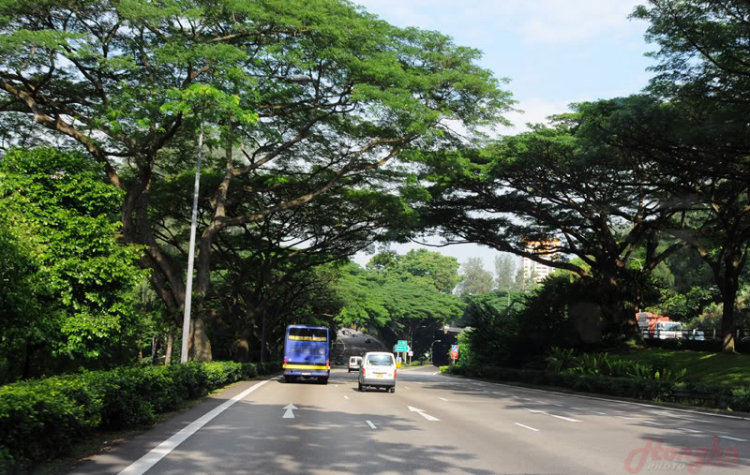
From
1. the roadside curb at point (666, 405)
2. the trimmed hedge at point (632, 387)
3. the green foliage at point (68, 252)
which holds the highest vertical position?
the green foliage at point (68, 252)

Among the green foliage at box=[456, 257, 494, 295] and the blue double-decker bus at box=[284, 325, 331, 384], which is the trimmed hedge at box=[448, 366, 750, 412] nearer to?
the blue double-decker bus at box=[284, 325, 331, 384]

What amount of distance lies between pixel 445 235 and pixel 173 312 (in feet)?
56.3

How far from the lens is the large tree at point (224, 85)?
793 inches

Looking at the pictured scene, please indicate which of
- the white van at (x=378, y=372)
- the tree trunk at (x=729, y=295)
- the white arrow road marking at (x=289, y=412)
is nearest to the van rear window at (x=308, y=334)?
the white van at (x=378, y=372)

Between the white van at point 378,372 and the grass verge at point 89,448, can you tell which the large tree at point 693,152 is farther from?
the grass verge at point 89,448

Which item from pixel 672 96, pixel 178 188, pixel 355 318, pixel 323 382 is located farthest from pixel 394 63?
pixel 355 318

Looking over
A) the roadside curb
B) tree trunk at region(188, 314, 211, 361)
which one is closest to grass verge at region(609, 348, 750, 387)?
the roadside curb

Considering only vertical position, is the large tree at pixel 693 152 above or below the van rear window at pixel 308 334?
above

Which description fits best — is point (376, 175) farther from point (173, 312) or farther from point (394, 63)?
point (173, 312)

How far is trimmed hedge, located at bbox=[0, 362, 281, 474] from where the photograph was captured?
7.41 m

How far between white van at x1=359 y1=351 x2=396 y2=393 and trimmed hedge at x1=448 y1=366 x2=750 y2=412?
924 cm

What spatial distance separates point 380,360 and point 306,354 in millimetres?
7707

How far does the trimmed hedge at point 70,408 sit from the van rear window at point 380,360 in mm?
12806

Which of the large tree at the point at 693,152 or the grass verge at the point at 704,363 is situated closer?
the large tree at the point at 693,152
